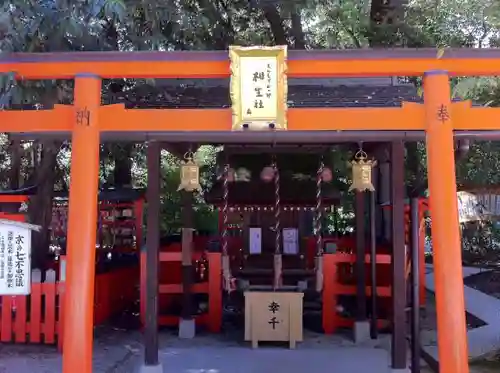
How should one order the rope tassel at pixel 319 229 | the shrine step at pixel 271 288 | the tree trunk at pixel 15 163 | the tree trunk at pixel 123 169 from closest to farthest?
the shrine step at pixel 271 288 → the rope tassel at pixel 319 229 → the tree trunk at pixel 15 163 → the tree trunk at pixel 123 169

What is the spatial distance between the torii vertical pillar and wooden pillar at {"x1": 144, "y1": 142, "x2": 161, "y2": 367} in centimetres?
367

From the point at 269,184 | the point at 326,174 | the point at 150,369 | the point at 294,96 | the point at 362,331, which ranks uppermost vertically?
the point at 294,96

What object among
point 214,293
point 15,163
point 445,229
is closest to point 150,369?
point 214,293

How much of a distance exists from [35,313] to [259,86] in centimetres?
507

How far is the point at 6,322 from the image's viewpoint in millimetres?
8562

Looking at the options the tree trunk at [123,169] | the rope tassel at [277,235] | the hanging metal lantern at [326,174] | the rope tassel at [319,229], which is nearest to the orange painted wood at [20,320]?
the rope tassel at [277,235]

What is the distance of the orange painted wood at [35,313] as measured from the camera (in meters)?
8.45

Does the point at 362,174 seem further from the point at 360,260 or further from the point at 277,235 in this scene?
the point at 277,235

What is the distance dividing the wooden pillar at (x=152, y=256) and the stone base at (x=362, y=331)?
3320mm

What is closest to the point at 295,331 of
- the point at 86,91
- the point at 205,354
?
the point at 205,354

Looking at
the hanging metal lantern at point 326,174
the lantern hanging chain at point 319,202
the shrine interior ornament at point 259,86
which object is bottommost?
the lantern hanging chain at point 319,202

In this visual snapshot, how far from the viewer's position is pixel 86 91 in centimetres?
568

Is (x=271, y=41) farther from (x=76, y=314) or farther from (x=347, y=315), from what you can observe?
(x=76, y=314)

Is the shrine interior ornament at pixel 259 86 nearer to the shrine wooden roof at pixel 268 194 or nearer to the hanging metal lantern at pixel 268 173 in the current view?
the hanging metal lantern at pixel 268 173
